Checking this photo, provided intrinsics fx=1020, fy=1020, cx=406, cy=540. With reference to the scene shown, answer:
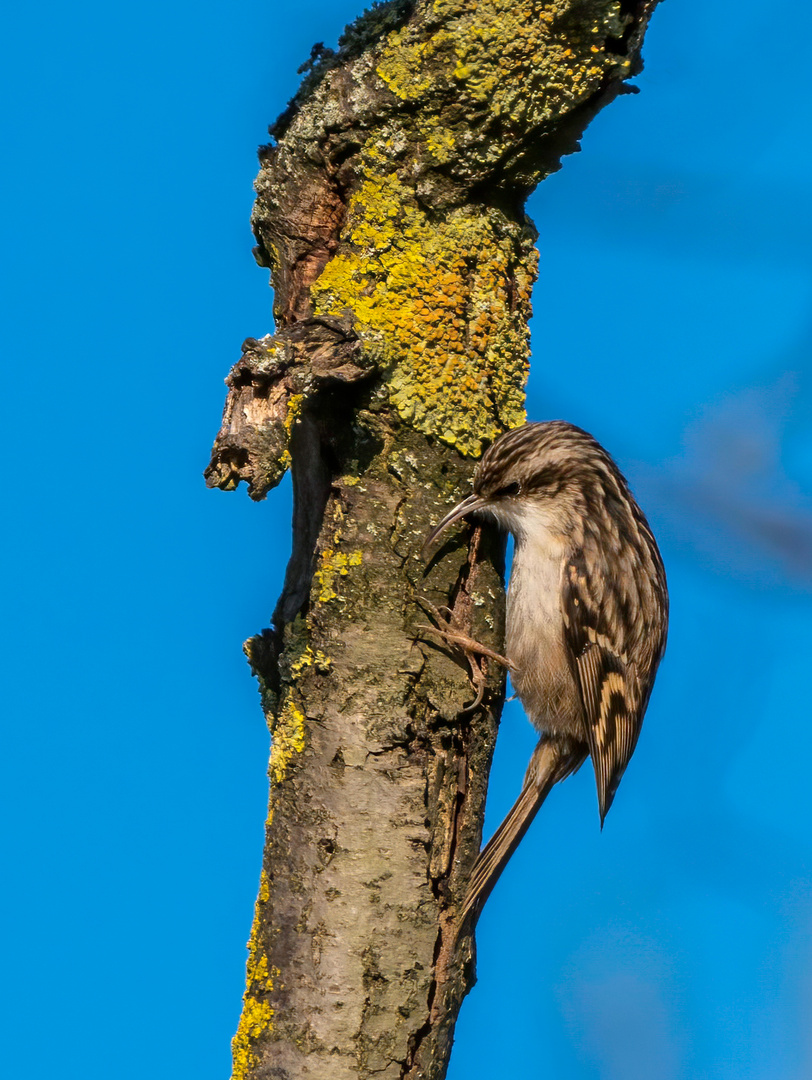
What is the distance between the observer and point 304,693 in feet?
5.85

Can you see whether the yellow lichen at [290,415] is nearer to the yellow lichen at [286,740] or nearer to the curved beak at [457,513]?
the curved beak at [457,513]

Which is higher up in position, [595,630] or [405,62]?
[405,62]

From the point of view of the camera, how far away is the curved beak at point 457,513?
1.78 meters

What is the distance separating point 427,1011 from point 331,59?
1.64 m

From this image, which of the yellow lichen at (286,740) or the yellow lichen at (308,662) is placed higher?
the yellow lichen at (308,662)

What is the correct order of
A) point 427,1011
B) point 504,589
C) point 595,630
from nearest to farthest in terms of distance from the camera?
1. point 427,1011
2. point 504,589
3. point 595,630

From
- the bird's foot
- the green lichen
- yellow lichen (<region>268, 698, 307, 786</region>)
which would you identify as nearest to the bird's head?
the bird's foot

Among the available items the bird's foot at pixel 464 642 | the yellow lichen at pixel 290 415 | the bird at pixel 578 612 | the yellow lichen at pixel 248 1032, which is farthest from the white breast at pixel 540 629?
the yellow lichen at pixel 248 1032

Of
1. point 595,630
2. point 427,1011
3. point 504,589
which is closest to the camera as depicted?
point 427,1011

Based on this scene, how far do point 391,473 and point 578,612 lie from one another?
655 mm

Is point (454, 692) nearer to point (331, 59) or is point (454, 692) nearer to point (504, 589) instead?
point (504, 589)

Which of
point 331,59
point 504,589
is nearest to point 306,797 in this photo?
point 504,589

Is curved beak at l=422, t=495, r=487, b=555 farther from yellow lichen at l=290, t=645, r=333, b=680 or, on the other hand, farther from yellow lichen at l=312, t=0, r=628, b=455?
yellow lichen at l=290, t=645, r=333, b=680

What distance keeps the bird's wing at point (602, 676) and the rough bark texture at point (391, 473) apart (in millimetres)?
419
